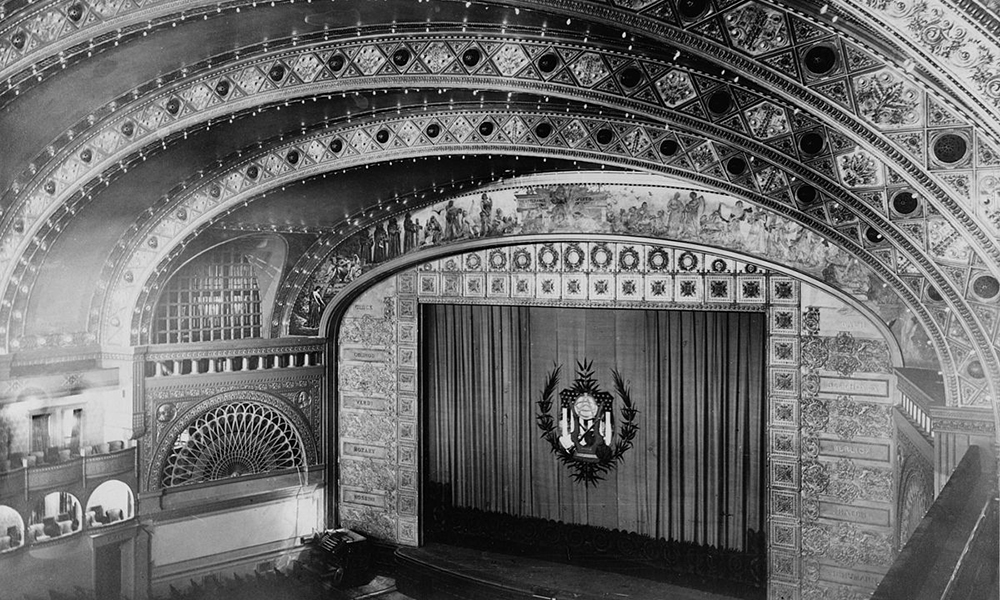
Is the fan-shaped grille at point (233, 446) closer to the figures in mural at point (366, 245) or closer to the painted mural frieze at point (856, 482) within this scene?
the figures in mural at point (366, 245)

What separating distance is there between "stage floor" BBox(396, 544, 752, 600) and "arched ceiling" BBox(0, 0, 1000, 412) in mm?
7172

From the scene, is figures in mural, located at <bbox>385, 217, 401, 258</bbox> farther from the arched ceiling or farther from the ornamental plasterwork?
the ornamental plasterwork

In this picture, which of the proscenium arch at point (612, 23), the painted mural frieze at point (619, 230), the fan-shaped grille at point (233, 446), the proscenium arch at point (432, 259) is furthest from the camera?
the fan-shaped grille at point (233, 446)

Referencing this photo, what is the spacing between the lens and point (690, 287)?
47.8 feet

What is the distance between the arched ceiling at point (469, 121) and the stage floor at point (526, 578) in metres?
7.17

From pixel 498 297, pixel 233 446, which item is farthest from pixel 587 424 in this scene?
pixel 233 446

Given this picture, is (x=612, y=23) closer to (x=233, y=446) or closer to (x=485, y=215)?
(x=485, y=215)

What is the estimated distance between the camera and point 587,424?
52.9ft

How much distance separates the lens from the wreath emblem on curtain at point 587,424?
15930mm

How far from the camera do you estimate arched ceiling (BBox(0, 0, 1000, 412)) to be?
7.16 metres

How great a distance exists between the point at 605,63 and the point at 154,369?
10925mm

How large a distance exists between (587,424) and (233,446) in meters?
7.41

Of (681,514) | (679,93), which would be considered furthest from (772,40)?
(681,514)

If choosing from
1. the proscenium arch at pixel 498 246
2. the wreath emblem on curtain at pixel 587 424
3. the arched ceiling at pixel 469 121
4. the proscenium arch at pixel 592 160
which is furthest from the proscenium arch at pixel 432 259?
the proscenium arch at pixel 592 160
